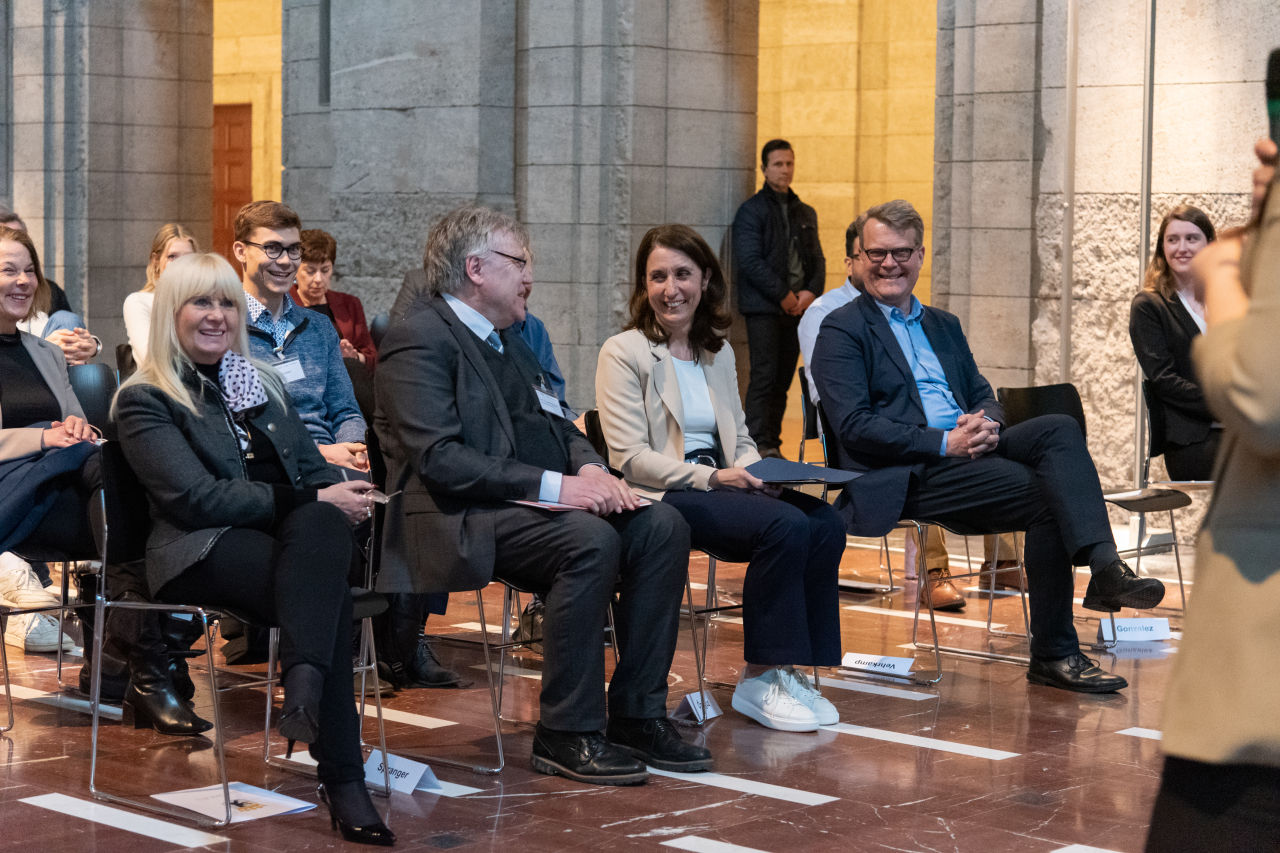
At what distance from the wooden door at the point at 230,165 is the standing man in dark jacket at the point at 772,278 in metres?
6.57

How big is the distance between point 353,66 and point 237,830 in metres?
6.60

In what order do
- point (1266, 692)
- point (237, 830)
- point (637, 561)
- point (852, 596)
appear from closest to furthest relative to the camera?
point (1266, 692), point (237, 830), point (637, 561), point (852, 596)

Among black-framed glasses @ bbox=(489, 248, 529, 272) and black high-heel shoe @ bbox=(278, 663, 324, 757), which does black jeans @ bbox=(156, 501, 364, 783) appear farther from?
black-framed glasses @ bbox=(489, 248, 529, 272)

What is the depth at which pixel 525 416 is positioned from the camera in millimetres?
4438

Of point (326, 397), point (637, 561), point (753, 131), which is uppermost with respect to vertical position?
point (753, 131)

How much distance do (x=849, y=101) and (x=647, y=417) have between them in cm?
717

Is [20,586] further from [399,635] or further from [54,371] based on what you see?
[399,635]

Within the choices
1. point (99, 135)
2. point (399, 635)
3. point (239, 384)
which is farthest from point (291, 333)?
point (99, 135)

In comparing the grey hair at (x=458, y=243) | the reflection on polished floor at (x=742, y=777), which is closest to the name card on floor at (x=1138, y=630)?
the reflection on polished floor at (x=742, y=777)

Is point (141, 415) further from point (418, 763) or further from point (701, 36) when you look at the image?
point (701, 36)

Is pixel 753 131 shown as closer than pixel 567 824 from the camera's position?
No

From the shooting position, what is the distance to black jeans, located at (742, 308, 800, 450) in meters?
9.17

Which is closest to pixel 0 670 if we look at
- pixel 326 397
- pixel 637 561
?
pixel 326 397

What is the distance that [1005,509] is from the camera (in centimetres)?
529
